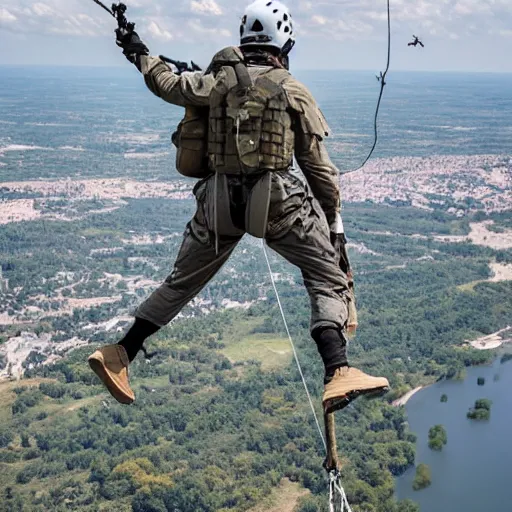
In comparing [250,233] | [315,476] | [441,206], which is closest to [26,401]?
[315,476]

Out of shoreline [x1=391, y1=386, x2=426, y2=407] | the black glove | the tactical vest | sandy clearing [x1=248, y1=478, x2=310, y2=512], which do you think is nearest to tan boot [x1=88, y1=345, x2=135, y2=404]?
the tactical vest

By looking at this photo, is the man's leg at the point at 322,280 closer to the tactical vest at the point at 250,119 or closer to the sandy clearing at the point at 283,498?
the tactical vest at the point at 250,119

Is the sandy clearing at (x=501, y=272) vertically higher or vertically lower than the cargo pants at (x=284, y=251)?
lower

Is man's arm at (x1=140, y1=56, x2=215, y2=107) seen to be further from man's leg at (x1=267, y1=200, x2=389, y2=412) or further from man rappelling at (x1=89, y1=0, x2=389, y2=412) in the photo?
man's leg at (x1=267, y1=200, x2=389, y2=412)

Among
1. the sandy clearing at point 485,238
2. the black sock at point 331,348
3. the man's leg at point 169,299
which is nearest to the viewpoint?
the black sock at point 331,348

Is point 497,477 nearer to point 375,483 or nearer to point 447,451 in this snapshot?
point 447,451

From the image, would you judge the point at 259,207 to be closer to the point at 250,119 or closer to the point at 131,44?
the point at 250,119

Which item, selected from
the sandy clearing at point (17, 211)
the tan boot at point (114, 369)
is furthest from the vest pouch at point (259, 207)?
the sandy clearing at point (17, 211)
